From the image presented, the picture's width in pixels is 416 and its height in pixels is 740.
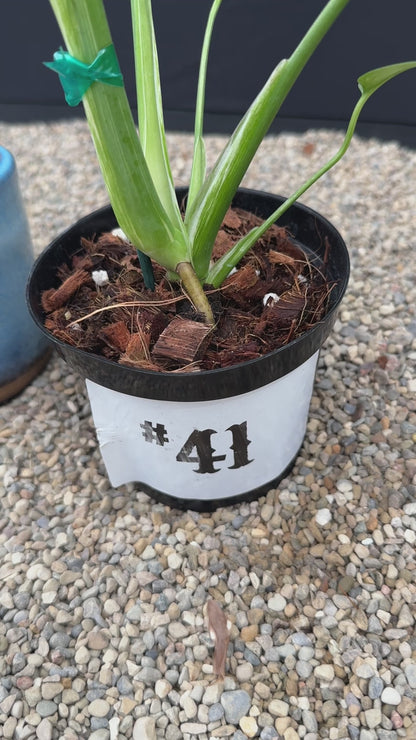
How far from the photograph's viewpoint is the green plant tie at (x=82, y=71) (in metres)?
0.68

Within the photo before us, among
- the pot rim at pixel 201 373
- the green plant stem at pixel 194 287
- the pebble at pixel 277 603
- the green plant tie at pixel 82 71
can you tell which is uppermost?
the green plant tie at pixel 82 71

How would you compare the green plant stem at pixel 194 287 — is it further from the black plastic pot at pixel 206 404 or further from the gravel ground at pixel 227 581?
the gravel ground at pixel 227 581

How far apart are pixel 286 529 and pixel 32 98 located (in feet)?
6.55

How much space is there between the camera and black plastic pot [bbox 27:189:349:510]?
0.81 metres

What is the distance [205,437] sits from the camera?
0.89 metres

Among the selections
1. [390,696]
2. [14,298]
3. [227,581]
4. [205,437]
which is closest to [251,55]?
[14,298]

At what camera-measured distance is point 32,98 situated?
7.61 feet

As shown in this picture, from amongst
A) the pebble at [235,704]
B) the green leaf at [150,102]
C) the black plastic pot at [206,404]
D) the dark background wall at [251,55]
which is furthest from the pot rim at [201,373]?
the dark background wall at [251,55]

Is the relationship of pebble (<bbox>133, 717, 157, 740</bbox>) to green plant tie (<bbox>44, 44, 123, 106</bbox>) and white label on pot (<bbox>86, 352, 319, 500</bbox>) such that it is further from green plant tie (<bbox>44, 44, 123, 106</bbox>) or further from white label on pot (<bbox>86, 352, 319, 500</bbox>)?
green plant tie (<bbox>44, 44, 123, 106</bbox>)

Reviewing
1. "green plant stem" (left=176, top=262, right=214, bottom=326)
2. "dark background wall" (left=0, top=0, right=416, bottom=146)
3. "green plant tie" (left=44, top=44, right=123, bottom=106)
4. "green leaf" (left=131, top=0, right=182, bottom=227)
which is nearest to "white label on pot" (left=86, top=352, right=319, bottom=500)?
"green plant stem" (left=176, top=262, right=214, bottom=326)

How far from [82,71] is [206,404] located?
17.0 inches

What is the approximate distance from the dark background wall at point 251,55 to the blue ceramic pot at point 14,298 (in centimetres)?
123

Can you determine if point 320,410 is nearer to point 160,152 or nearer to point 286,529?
point 286,529

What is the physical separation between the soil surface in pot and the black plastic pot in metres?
0.03
